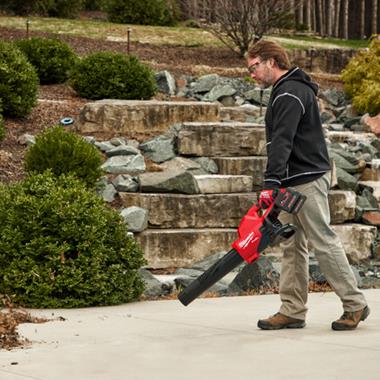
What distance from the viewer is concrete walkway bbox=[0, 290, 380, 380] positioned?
20.7ft

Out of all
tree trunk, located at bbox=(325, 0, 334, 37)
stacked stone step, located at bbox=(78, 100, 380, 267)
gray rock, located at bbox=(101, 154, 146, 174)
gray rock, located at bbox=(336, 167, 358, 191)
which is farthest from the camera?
tree trunk, located at bbox=(325, 0, 334, 37)

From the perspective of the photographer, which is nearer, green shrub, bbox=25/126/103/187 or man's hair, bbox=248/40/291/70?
man's hair, bbox=248/40/291/70

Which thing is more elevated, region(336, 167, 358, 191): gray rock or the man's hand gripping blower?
the man's hand gripping blower

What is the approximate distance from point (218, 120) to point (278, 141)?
9.18 meters

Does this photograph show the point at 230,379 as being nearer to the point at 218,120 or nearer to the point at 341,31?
the point at 218,120

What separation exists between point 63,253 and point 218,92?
33.7 feet

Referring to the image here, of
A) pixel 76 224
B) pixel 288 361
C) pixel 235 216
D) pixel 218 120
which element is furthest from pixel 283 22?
pixel 288 361

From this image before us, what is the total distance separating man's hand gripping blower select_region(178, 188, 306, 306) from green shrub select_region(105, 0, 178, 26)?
68.2ft

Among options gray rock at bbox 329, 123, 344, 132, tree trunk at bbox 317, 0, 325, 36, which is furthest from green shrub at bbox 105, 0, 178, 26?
gray rock at bbox 329, 123, 344, 132

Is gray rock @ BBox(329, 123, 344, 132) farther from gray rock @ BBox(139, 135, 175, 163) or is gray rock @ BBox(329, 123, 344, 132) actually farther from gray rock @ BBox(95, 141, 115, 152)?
gray rock @ BBox(95, 141, 115, 152)

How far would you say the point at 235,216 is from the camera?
13.7m

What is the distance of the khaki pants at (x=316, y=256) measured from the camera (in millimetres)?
7547

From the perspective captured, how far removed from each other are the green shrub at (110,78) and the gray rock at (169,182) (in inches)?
137

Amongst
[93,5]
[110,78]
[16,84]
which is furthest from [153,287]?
[93,5]
